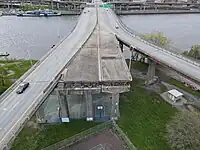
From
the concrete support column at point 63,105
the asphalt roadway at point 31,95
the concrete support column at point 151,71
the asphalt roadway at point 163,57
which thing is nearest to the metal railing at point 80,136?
the concrete support column at point 63,105

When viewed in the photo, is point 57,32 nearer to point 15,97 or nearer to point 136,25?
point 136,25

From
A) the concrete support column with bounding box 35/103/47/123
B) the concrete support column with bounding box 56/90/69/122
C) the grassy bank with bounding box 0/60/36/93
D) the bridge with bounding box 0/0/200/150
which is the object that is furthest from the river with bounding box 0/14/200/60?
the concrete support column with bounding box 56/90/69/122

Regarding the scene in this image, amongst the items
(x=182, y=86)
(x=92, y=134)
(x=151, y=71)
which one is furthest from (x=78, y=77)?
(x=182, y=86)

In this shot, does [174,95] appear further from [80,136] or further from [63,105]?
[63,105]

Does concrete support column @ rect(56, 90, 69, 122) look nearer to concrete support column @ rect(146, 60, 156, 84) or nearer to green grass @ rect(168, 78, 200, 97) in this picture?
concrete support column @ rect(146, 60, 156, 84)

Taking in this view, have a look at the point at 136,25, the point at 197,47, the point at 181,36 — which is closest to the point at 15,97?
the point at 197,47
